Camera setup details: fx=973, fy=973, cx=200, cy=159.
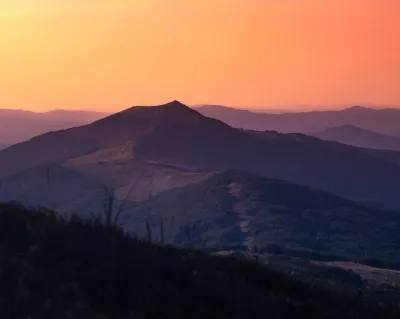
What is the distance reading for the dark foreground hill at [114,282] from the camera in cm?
1659

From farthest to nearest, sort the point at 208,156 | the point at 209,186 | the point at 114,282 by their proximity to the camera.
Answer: the point at 208,156
the point at 209,186
the point at 114,282

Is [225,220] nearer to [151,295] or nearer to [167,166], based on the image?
[167,166]

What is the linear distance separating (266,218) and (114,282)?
10635 cm

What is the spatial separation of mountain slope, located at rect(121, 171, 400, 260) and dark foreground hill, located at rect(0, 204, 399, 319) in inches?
2974

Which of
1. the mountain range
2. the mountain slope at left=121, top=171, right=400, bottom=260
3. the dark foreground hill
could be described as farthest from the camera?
the mountain range

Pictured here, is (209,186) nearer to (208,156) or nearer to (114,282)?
(208,156)

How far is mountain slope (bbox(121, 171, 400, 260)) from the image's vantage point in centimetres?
10956

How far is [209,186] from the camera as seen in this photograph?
465ft

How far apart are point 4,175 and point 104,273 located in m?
153

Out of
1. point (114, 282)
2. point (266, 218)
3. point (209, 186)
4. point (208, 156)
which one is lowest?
point (266, 218)

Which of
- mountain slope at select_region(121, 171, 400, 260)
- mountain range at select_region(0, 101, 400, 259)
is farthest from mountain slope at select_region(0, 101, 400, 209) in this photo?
mountain slope at select_region(121, 171, 400, 260)

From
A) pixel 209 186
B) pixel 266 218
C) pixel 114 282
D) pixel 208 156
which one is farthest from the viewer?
pixel 208 156

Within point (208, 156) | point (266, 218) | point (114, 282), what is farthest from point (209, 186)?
point (114, 282)

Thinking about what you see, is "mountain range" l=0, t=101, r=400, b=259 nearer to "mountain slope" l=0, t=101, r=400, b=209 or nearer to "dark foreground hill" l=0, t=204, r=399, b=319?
"mountain slope" l=0, t=101, r=400, b=209
